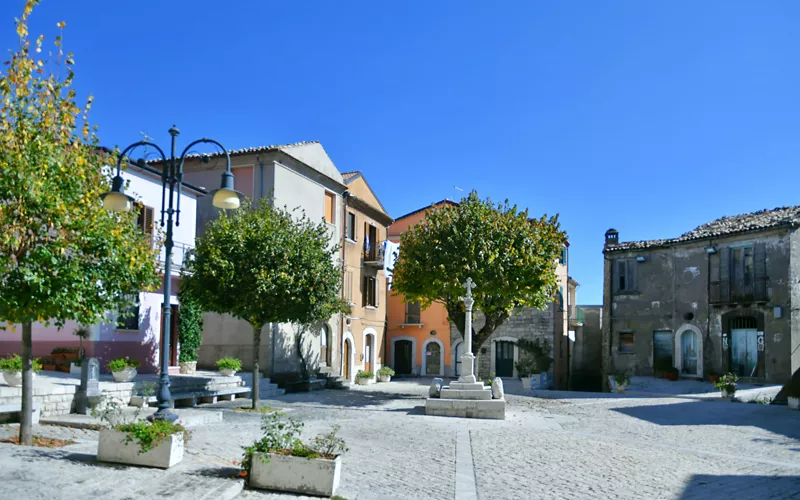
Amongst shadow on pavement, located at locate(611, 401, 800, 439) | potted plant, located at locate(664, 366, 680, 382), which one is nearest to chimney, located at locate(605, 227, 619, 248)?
potted plant, located at locate(664, 366, 680, 382)

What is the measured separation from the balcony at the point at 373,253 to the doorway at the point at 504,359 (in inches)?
349

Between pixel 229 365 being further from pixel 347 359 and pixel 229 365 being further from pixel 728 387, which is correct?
pixel 728 387

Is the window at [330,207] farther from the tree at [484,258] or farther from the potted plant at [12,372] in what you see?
the potted plant at [12,372]

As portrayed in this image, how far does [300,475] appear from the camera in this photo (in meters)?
8.27

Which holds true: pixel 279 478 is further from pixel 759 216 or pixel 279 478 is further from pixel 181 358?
pixel 759 216

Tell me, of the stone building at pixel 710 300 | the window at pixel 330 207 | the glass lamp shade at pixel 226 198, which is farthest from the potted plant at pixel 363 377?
the glass lamp shade at pixel 226 198

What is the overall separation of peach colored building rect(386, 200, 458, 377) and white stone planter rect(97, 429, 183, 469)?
30.6m

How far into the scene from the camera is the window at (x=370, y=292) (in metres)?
34.0

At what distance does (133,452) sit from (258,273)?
9451mm

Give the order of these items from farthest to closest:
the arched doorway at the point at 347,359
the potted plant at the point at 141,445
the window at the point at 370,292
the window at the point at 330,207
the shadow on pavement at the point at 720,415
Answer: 1. the window at the point at 370,292
2. the arched doorway at the point at 347,359
3. the window at the point at 330,207
4. the shadow on pavement at the point at 720,415
5. the potted plant at the point at 141,445

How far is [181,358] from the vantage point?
2303 centimetres

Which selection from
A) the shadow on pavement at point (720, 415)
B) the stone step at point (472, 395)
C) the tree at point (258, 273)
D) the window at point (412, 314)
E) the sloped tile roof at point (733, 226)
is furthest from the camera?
the window at point (412, 314)

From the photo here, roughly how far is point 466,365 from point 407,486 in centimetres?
1077

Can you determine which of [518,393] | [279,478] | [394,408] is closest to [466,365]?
Result: [394,408]
